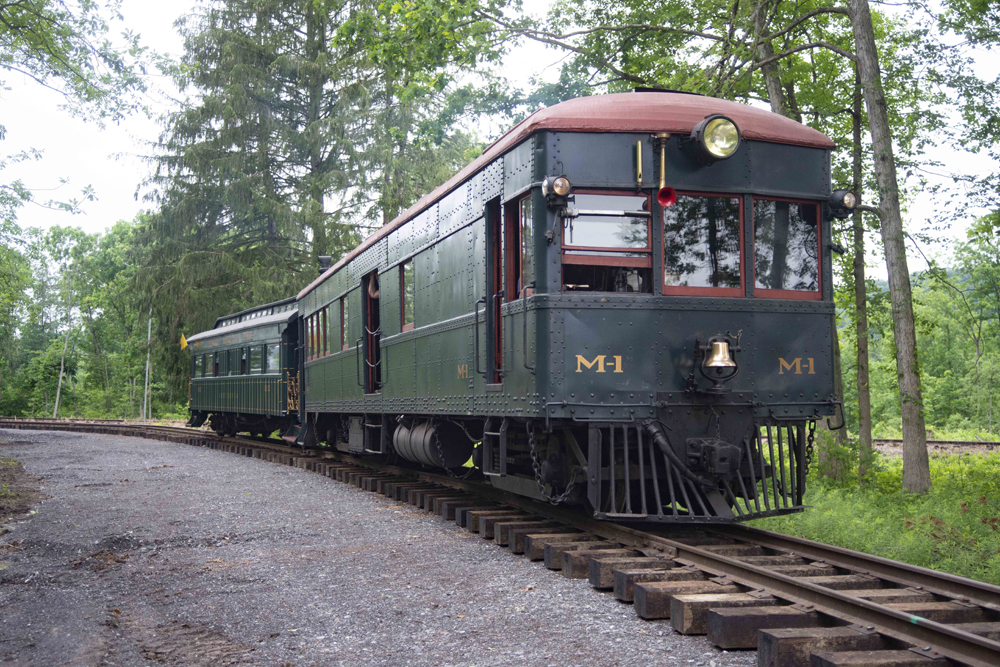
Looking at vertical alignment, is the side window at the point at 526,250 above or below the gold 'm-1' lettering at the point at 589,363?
above

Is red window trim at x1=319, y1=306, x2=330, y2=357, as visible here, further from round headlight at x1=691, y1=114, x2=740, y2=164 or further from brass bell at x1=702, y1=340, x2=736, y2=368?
round headlight at x1=691, y1=114, x2=740, y2=164

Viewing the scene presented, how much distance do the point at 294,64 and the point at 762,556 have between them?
2820 centimetres

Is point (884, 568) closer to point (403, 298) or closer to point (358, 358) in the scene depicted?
point (403, 298)

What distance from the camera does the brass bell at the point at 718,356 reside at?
6.71m

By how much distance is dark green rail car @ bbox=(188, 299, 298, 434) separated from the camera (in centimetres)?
1902

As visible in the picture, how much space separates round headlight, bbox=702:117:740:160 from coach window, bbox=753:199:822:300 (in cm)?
57

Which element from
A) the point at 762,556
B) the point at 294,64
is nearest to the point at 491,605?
the point at 762,556

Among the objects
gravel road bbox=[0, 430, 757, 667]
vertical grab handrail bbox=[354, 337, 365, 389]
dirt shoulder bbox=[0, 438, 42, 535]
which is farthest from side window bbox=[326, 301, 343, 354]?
dirt shoulder bbox=[0, 438, 42, 535]

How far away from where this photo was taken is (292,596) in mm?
5965

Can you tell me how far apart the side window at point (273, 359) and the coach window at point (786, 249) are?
1380cm

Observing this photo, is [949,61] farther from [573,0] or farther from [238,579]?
[238,579]

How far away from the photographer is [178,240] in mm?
32062

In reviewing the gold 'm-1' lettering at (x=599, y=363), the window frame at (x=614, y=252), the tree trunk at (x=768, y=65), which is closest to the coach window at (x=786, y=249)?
the window frame at (x=614, y=252)

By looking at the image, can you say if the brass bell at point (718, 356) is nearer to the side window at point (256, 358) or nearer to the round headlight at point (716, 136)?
the round headlight at point (716, 136)
